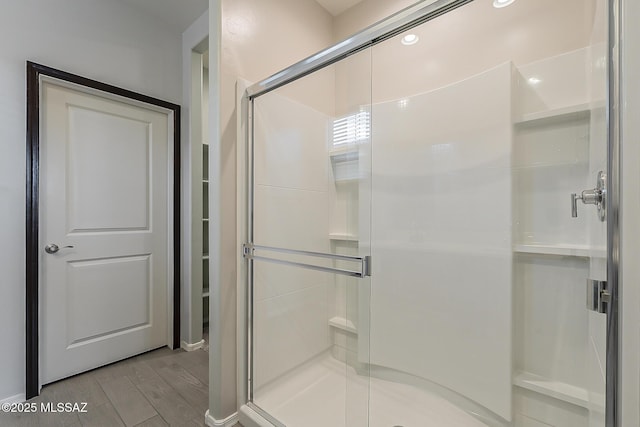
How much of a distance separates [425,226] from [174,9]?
2.40 m

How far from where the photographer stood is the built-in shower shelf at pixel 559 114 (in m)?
1.10

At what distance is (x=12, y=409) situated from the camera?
1549 mm

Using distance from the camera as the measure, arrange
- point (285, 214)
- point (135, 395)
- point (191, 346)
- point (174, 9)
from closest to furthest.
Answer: point (285, 214) < point (135, 395) < point (174, 9) < point (191, 346)

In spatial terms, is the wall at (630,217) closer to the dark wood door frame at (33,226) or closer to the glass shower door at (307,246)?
the glass shower door at (307,246)

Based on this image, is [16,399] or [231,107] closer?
[231,107]

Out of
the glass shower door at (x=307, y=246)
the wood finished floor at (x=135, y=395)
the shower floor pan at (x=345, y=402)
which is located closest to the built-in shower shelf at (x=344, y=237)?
the glass shower door at (x=307, y=246)

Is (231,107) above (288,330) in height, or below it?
above

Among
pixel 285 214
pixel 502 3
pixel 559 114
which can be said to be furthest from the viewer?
pixel 285 214

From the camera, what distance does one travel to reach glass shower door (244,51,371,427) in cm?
144

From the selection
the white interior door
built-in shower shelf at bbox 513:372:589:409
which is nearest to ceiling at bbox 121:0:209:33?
the white interior door

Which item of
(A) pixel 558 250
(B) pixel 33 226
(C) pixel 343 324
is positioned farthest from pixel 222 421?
(A) pixel 558 250

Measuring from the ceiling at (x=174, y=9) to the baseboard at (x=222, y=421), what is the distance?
8.82 feet

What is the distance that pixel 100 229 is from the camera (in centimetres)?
202

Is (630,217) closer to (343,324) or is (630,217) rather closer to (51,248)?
(343,324)
